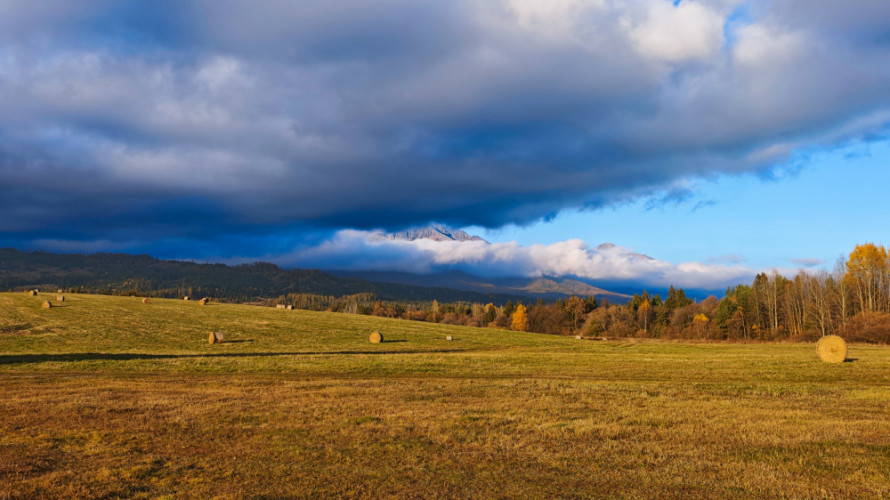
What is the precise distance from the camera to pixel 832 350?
4194 centimetres

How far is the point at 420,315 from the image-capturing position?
190 metres

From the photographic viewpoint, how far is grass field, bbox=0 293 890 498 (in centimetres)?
1016

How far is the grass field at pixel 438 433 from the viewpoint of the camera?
10156 mm

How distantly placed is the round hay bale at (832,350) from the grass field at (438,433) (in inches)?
320

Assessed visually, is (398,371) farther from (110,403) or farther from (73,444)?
(73,444)

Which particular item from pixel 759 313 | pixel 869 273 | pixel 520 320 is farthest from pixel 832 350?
pixel 520 320

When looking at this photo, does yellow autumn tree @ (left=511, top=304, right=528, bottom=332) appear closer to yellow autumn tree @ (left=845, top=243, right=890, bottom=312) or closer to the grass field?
yellow autumn tree @ (left=845, top=243, right=890, bottom=312)

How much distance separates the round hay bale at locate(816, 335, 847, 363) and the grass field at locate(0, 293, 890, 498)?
26.6ft

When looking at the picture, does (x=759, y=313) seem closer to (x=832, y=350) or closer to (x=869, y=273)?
(x=869, y=273)

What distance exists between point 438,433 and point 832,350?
42.3 meters

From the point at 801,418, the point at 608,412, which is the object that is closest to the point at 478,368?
the point at 608,412

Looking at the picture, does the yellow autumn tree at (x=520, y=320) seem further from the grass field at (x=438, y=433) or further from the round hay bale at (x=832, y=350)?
the grass field at (x=438, y=433)

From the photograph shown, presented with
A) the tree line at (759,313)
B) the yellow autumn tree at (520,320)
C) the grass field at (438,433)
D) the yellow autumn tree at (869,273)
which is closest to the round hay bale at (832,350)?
the grass field at (438,433)

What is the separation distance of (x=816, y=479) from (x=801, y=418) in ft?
24.2
